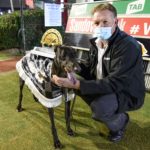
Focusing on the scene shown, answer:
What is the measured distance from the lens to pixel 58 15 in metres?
6.72

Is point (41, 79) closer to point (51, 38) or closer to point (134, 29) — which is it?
point (134, 29)

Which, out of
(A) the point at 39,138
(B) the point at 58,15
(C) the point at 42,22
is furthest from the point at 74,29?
(A) the point at 39,138

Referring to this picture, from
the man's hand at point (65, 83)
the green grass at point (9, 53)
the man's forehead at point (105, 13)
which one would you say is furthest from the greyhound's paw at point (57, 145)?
the green grass at point (9, 53)

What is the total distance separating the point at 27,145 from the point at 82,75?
92 cm

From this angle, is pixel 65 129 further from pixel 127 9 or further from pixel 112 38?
pixel 127 9

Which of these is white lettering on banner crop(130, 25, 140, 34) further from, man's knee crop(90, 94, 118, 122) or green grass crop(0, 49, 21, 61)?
green grass crop(0, 49, 21, 61)

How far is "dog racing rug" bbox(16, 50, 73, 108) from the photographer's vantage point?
2703 mm

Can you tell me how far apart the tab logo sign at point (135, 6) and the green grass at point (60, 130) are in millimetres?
1435

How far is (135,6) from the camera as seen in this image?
4.41m

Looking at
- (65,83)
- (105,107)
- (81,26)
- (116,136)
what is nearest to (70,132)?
(116,136)

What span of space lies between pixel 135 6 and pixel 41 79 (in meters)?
2.33

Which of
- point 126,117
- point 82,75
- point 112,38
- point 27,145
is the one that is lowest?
point 27,145

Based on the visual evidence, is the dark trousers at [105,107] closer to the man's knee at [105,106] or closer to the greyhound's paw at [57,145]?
the man's knee at [105,106]

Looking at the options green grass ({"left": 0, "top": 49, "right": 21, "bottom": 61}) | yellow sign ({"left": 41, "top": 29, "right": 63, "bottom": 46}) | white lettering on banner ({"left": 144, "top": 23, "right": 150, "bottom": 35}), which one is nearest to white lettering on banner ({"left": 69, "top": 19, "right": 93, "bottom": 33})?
yellow sign ({"left": 41, "top": 29, "right": 63, "bottom": 46})
